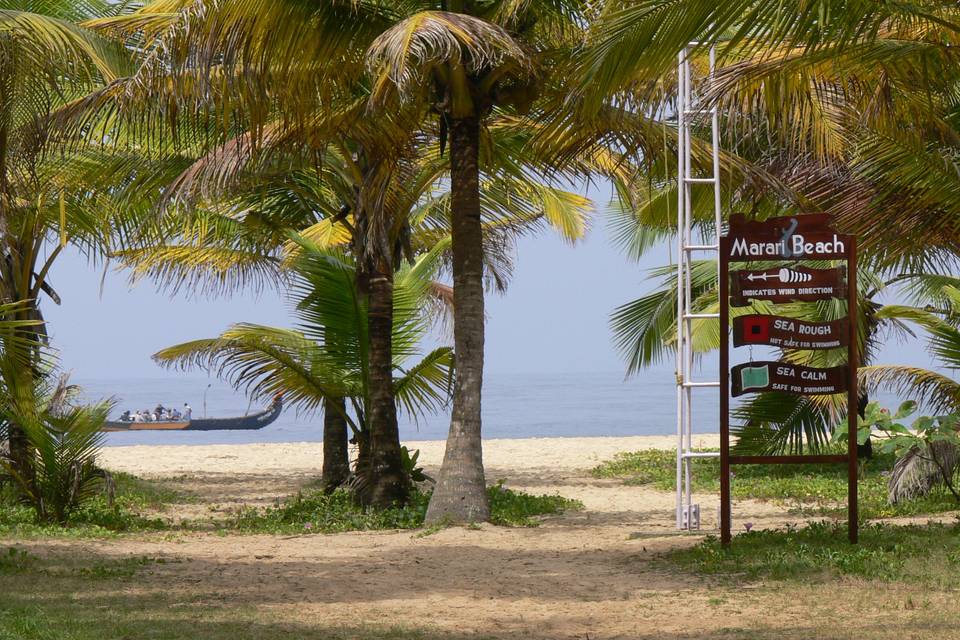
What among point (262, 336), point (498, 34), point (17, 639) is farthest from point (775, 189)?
point (17, 639)

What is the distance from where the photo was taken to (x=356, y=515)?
11047 millimetres

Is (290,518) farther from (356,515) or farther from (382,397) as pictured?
(382,397)

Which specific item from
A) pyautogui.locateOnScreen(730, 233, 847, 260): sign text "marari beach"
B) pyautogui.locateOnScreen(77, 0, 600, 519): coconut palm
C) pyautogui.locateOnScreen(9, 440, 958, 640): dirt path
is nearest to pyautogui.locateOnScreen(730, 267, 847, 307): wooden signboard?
pyautogui.locateOnScreen(730, 233, 847, 260): sign text "marari beach"

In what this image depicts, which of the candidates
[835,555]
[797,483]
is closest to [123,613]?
[835,555]

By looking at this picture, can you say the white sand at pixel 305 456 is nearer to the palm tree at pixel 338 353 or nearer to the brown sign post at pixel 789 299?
the palm tree at pixel 338 353

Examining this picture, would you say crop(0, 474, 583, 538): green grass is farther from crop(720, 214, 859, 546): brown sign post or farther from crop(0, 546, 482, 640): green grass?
crop(720, 214, 859, 546): brown sign post

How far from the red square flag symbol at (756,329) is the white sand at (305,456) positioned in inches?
397

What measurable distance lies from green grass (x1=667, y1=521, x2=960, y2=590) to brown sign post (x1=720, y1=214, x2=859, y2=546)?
32 centimetres

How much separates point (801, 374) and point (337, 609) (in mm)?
3725

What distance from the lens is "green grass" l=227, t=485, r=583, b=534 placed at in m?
10.6

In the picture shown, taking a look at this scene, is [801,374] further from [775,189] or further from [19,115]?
[19,115]

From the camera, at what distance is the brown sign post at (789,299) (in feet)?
26.8

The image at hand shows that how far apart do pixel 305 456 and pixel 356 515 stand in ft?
39.8

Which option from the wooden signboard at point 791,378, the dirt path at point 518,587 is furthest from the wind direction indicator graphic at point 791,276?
the dirt path at point 518,587
